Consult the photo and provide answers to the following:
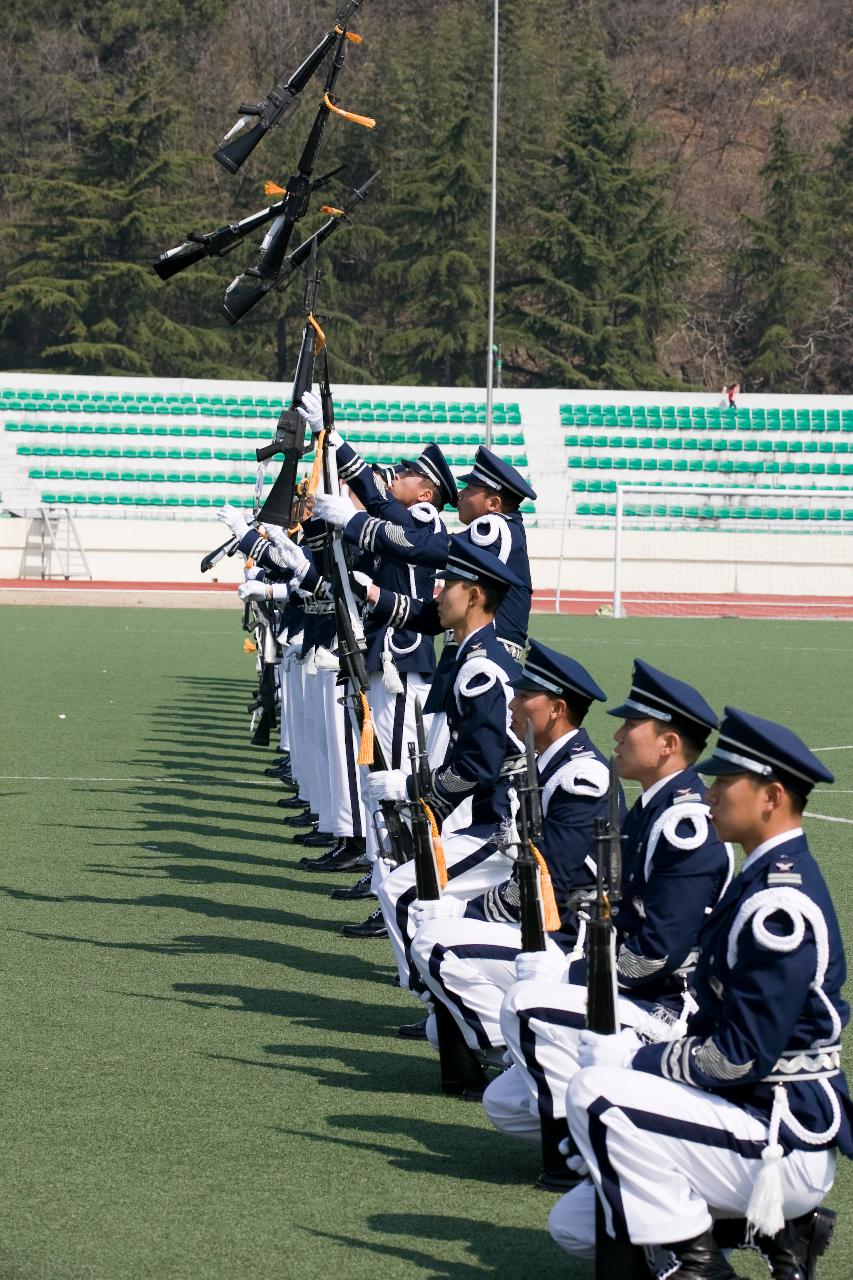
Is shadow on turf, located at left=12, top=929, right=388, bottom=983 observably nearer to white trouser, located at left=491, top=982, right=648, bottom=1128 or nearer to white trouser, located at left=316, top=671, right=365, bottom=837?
white trouser, located at left=316, top=671, right=365, bottom=837

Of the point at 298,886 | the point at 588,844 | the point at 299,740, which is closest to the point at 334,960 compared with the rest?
the point at 298,886

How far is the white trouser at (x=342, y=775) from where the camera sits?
→ 29.7 feet

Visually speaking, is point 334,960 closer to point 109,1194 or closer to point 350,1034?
point 350,1034

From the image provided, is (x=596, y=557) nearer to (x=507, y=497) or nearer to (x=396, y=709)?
(x=396, y=709)

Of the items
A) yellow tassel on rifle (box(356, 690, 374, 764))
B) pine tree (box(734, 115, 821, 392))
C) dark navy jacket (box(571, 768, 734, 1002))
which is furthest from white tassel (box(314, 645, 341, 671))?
pine tree (box(734, 115, 821, 392))

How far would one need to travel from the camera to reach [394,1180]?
4.55 metres

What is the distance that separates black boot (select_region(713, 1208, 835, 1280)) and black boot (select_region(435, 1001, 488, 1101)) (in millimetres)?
1651

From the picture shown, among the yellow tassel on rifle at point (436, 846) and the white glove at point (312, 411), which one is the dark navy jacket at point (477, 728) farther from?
the white glove at point (312, 411)

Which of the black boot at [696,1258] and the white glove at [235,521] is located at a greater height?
the white glove at [235,521]

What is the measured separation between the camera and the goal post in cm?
3306

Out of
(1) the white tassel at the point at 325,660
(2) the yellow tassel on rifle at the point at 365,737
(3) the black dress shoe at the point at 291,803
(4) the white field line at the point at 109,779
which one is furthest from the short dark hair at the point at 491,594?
(4) the white field line at the point at 109,779

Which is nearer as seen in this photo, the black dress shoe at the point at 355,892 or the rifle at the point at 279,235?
the rifle at the point at 279,235

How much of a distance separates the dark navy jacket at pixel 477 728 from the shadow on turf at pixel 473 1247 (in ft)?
5.24

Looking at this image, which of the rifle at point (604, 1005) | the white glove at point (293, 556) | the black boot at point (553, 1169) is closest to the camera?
the rifle at point (604, 1005)
